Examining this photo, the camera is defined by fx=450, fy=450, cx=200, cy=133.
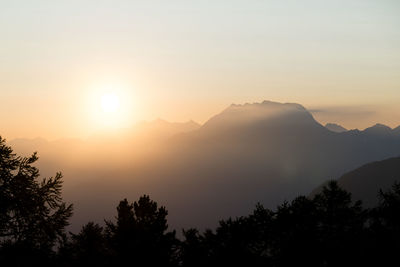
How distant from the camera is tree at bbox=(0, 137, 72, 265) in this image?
51.8 ft

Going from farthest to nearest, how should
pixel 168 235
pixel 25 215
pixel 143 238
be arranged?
pixel 168 235 < pixel 143 238 < pixel 25 215

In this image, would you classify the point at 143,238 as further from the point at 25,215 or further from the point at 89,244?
the point at 89,244

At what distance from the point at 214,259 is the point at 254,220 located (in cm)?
776

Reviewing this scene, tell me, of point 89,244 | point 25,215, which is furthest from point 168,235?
point 89,244

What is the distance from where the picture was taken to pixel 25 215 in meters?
16.1

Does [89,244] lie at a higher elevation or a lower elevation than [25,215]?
lower

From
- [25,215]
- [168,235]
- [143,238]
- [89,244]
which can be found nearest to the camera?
[25,215]

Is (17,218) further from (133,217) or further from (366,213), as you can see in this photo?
(366,213)

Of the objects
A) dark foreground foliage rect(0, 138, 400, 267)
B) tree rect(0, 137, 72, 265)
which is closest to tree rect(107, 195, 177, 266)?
dark foreground foliage rect(0, 138, 400, 267)

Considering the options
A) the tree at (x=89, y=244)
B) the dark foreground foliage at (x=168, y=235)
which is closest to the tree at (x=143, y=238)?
the dark foreground foliage at (x=168, y=235)

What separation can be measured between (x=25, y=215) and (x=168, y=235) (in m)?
11.1

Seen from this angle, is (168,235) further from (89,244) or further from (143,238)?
(89,244)

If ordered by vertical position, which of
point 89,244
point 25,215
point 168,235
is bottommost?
point 89,244

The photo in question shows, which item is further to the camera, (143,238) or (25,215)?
(143,238)
